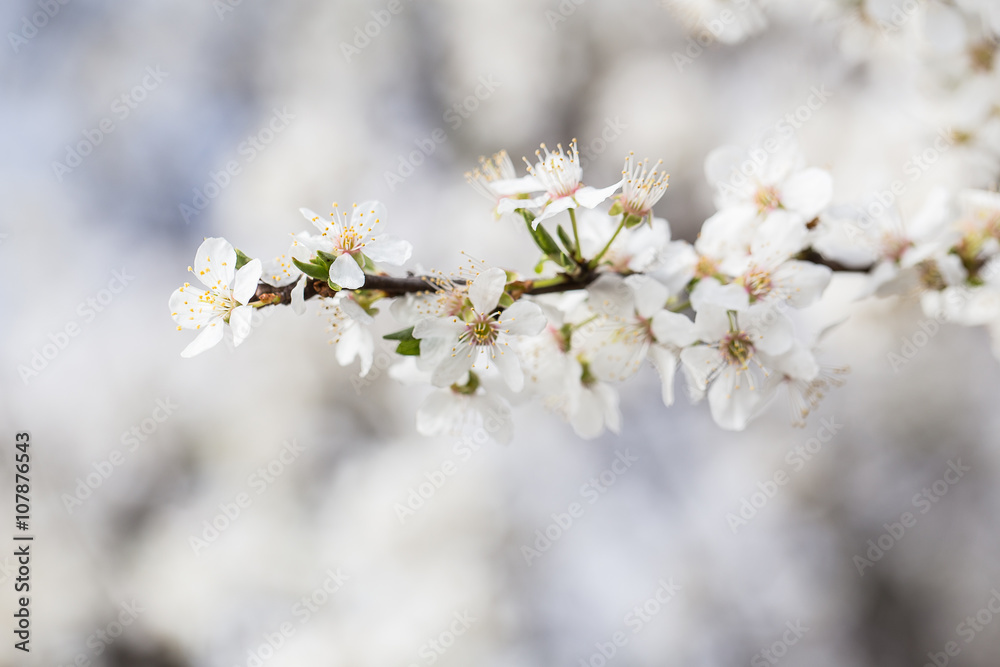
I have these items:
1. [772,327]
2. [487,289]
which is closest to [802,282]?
[772,327]

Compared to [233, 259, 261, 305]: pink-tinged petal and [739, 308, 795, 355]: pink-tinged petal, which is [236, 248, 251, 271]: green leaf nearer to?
[233, 259, 261, 305]: pink-tinged petal

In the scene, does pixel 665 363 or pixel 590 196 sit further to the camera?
pixel 665 363

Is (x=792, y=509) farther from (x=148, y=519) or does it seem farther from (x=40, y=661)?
(x=40, y=661)

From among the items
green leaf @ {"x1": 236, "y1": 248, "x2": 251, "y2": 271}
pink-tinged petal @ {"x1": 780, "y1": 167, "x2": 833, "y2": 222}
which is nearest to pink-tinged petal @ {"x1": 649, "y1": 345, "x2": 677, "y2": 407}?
pink-tinged petal @ {"x1": 780, "y1": 167, "x2": 833, "y2": 222}

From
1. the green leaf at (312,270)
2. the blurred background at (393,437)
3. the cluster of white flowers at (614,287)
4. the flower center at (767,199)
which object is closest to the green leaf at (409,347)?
the cluster of white flowers at (614,287)

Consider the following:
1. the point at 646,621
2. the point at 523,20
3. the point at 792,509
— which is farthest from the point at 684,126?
the point at 646,621

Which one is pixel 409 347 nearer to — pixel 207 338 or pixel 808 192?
pixel 207 338
